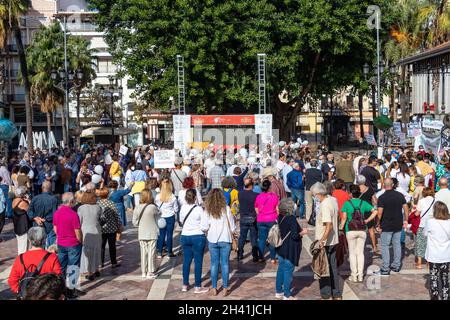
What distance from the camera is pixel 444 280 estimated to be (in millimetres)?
7461

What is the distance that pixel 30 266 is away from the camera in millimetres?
5594

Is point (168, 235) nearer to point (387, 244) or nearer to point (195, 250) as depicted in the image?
point (195, 250)

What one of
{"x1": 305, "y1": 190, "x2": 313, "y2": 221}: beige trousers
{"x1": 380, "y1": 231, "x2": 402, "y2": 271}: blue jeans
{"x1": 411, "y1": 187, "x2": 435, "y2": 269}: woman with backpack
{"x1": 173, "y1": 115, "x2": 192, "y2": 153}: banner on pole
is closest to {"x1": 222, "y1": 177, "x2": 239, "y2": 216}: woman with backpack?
{"x1": 380, "y1": 231, "x2": 402, "y2": 271}: blue jeans

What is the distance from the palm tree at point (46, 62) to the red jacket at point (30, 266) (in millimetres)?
35039

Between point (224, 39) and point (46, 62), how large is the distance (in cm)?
1602

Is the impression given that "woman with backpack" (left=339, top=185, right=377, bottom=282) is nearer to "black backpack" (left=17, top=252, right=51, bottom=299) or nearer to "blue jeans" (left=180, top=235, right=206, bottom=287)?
"blue jeans" (left=180, top=235, right=206, bottom=287)

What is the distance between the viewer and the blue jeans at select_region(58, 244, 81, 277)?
823cm

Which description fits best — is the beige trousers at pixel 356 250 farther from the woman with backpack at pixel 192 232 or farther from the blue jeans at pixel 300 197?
the blue jeans at pixel 300 197

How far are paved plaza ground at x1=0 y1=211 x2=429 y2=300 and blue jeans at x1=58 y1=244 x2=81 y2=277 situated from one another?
58cm

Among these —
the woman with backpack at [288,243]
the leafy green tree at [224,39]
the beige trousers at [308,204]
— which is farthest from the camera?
the leafy green tree at [224,39]

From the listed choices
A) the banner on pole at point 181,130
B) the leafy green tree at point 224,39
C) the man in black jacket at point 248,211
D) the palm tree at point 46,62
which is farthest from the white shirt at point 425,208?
the palm tree at point 46,62

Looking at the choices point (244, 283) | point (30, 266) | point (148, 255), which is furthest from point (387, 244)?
point (30, 266)

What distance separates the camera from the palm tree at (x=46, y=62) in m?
39.1
